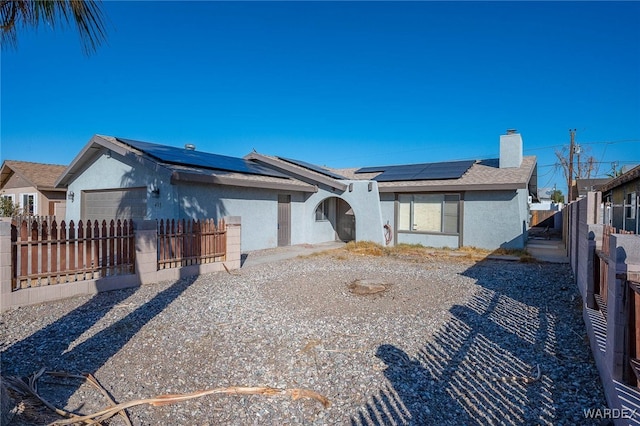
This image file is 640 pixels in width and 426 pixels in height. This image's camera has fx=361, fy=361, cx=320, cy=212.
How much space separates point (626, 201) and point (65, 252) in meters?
19.7

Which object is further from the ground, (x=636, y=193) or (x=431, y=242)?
(x=636, y=193)

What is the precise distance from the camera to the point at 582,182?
973 inches

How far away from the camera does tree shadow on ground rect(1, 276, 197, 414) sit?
153 inches

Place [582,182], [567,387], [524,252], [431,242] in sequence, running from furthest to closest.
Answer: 1. [582,182]
2. [431,242]
3. [524,252]
4. [567,387]

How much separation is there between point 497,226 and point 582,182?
16052 millimetres

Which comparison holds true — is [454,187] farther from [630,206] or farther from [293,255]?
[630,206]

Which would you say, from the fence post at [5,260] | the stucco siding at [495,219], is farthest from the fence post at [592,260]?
the fence post at [5,260]

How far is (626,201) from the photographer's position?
15273mm

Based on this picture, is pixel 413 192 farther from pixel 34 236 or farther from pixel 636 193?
pixel 34 236

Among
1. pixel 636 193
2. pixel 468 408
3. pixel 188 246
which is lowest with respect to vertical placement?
pixel 468 408

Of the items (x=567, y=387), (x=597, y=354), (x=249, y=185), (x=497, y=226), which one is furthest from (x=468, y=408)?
(x=497, y=226)

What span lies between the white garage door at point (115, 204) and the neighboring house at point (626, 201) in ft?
49.1

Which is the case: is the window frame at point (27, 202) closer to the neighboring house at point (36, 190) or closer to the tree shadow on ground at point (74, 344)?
the neighboring house at point (36, 190)

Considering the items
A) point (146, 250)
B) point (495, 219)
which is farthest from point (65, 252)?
point (495, 219)
